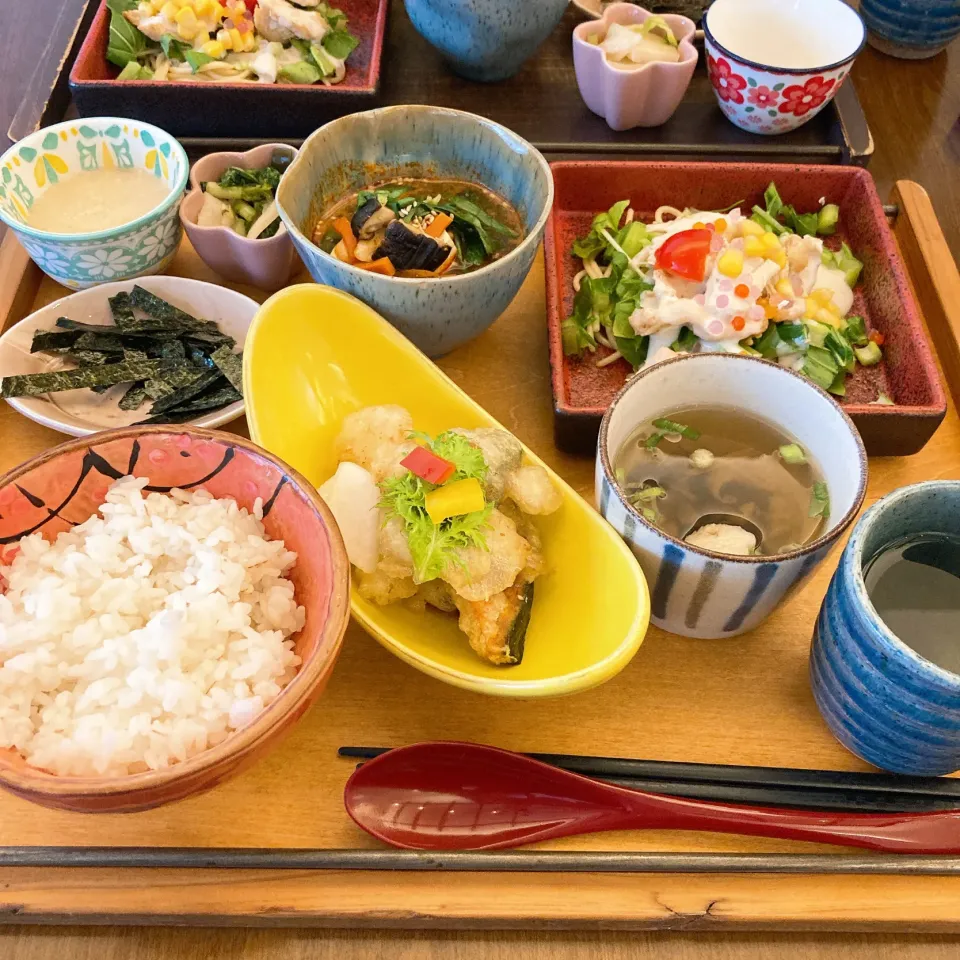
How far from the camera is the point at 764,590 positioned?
1070 millimetres

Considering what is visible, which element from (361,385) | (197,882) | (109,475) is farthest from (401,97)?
(197,882)

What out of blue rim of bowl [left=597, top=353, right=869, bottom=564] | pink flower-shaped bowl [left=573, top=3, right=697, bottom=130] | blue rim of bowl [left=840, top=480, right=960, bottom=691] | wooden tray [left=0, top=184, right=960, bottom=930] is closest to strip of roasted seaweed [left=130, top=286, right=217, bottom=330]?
wooden tray [left=0, top=184, right=960, bottom=930]

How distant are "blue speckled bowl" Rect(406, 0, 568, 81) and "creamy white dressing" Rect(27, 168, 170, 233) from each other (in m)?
0.78

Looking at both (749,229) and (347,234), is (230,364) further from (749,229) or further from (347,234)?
(749,229)

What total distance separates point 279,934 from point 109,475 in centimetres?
66

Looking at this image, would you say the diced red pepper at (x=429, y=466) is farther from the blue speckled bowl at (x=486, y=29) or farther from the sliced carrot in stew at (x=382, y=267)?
the blue speckled bowl at (x=486, y=29)

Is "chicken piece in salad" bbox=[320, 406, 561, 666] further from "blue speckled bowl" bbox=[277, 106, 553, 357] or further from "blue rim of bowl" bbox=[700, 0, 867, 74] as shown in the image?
"blue rim of bowl" bbox=[700, 0, 867, 74]

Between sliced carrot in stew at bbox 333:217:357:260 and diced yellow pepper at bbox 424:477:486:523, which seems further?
sliced carrot in stew at bbox 333:217:357:260

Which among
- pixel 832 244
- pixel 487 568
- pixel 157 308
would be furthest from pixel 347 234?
pixel 832 244

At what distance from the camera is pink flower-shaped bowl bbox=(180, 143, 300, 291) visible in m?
1.53

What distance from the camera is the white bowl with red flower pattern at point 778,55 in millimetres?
1805

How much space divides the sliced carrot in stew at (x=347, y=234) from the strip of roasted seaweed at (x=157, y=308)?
0.99 feet

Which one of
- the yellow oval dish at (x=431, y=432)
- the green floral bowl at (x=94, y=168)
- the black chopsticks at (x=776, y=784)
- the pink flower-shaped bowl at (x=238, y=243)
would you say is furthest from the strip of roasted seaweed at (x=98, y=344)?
the black chopsticks at (x=776, y=784)

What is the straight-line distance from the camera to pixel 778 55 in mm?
2035
